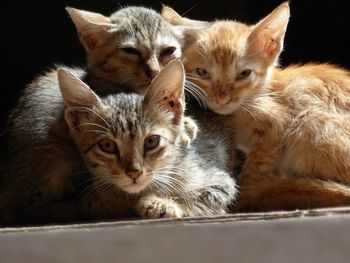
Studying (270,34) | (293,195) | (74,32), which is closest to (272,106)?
(270,34)

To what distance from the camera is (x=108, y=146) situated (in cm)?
172

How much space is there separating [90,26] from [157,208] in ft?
2.37

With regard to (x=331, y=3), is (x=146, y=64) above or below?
below

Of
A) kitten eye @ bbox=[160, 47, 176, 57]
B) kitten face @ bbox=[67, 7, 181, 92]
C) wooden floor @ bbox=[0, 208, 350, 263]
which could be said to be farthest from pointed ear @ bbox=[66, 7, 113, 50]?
wooden floor @ bbox=[0, 208, 350, 263]

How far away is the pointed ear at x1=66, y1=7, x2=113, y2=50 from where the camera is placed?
79.6 inches

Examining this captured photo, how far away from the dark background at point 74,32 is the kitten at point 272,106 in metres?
0.41

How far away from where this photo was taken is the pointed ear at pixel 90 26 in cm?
202

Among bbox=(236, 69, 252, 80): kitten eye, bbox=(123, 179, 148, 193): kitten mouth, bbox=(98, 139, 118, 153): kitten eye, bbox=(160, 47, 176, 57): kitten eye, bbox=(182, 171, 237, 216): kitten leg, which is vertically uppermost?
bbox=(160, 47, 176, 57): kitten eye

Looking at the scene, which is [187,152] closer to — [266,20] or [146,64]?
[146,64]

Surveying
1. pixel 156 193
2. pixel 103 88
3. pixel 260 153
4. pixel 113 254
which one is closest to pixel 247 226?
pixel 113 254

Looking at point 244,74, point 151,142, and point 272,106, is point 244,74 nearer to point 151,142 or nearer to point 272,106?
point 272,106

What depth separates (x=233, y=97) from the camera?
1.99m

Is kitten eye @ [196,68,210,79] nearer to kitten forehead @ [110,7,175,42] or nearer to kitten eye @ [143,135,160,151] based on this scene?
kitten forehead @ [110,7,175,42]

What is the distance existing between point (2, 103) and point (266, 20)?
3.96 feet
